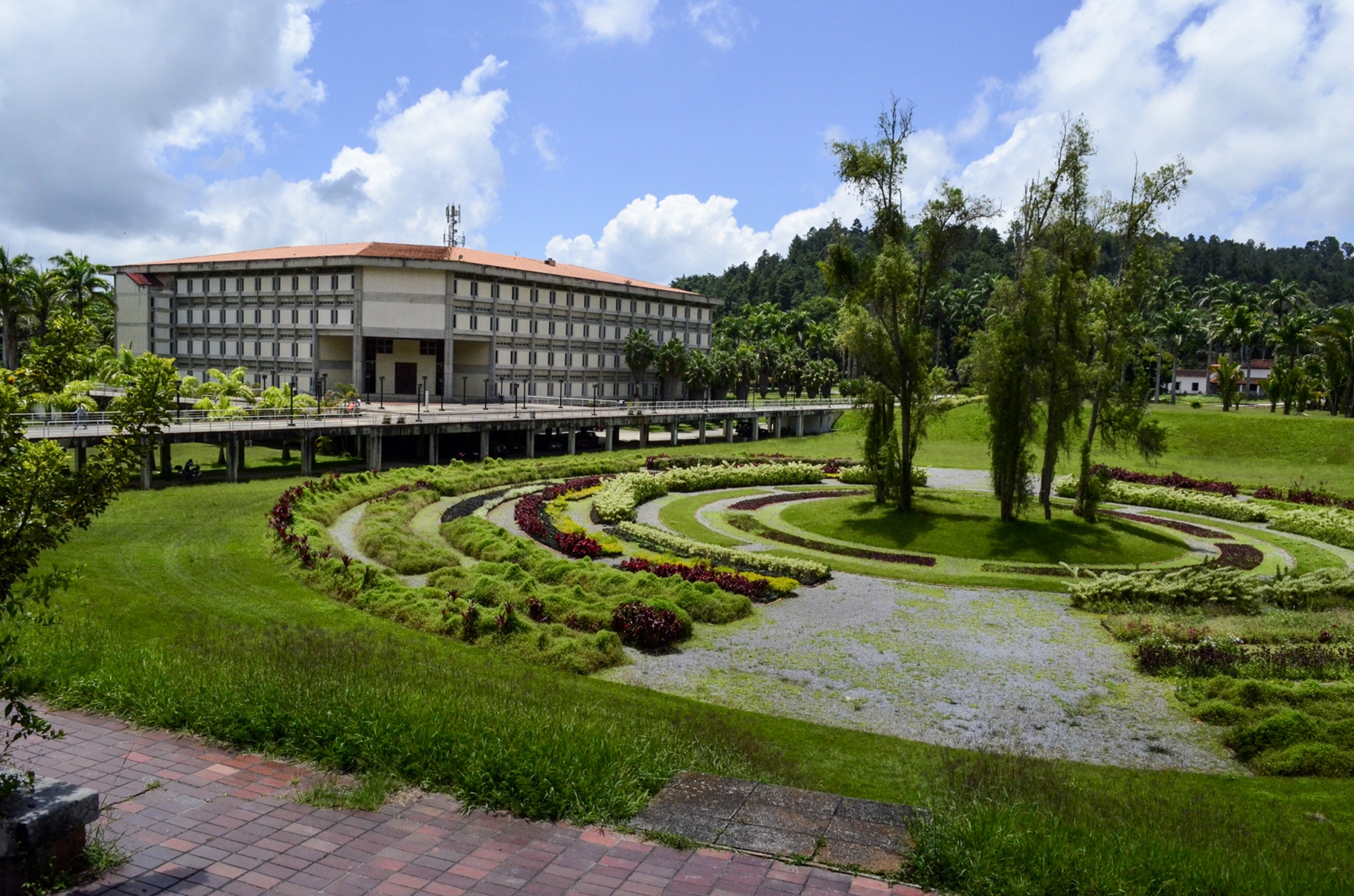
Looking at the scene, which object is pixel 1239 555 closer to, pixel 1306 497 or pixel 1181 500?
pixel 1181 500

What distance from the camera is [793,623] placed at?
23.4 meters

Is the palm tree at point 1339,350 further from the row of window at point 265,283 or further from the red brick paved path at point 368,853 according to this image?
the red brick paved path at point 368,853

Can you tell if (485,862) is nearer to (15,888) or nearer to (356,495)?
(15,888)

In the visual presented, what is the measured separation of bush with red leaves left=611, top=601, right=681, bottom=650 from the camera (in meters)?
20.8

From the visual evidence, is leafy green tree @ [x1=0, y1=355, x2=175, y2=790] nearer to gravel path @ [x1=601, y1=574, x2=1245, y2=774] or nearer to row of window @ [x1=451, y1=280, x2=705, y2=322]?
gravel path @ [x1=601, y1=574, x2=1245, y2=774]

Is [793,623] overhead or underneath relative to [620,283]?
underneath

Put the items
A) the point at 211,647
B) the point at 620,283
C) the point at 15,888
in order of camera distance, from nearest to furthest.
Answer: the point at 15,888
the point at 211,647
the point at 620,283

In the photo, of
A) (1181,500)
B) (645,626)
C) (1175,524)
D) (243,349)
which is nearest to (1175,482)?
(1181,500)

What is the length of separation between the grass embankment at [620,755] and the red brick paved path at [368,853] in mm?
581

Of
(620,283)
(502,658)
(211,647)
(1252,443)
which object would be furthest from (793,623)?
(620,283)

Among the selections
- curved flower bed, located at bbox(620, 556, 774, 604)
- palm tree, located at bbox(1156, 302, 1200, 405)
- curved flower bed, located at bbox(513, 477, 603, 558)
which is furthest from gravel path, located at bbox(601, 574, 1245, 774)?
palm tree, located at bbox(1156, 302, 1200, 405)

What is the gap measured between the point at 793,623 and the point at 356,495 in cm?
2315

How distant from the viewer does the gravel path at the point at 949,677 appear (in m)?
16.3

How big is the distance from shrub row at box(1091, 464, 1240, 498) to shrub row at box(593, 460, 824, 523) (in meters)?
16.0
